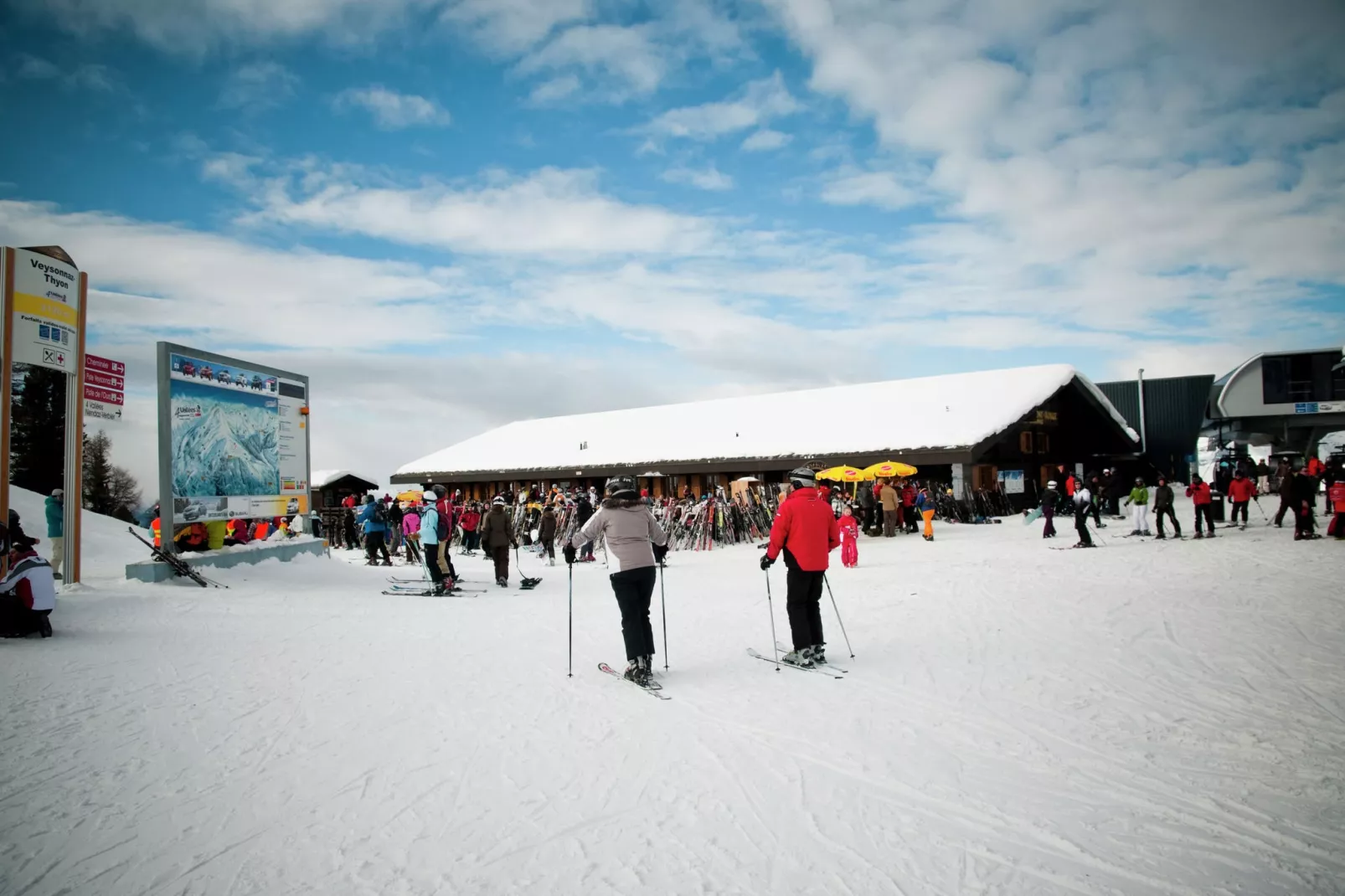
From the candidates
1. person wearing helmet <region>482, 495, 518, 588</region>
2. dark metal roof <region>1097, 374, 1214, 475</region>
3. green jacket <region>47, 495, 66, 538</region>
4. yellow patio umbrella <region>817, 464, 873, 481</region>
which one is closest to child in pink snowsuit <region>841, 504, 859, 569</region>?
person wearing helmet <region>482, 495, 518, 588</region>

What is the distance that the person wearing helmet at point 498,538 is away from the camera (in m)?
12.9

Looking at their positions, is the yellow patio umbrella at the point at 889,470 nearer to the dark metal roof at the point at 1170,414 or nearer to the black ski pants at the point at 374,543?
the black ski pants at the point at 374,543

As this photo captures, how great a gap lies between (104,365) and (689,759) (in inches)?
429

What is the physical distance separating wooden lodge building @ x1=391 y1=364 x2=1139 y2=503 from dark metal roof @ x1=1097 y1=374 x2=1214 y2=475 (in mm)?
2184

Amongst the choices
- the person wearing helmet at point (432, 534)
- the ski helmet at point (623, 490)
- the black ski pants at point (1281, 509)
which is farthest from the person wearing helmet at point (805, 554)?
the black ski pants at point (1281, 509)

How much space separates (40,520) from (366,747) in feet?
56.2

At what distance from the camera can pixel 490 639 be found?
26.1 ft

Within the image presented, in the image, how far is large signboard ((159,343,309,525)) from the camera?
11344 mm

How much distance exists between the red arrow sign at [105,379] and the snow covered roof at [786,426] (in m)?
19.7

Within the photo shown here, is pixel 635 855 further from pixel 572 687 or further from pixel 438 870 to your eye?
pixel 572 687

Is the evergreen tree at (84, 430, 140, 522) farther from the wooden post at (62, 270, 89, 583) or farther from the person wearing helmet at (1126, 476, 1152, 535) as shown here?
the person wearing helmet at (1126, 476, 1152, 535)

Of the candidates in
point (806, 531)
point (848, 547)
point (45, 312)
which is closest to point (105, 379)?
point (45, 312)

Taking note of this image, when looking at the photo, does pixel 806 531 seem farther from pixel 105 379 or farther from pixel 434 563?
pixel 105 379

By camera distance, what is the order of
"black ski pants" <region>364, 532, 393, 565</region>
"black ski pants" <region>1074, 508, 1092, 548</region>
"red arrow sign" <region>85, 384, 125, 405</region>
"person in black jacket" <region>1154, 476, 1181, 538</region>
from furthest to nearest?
"black ski pants" <region>364, 532, 393, 565</region> → "person in black jacket" <region>1154, 476, 1181, 538</region> → "black ski pants" <region>1074, 508, 1092, 548</region> → "red arrow sign" <region>85, 384, 125, 405</region>
